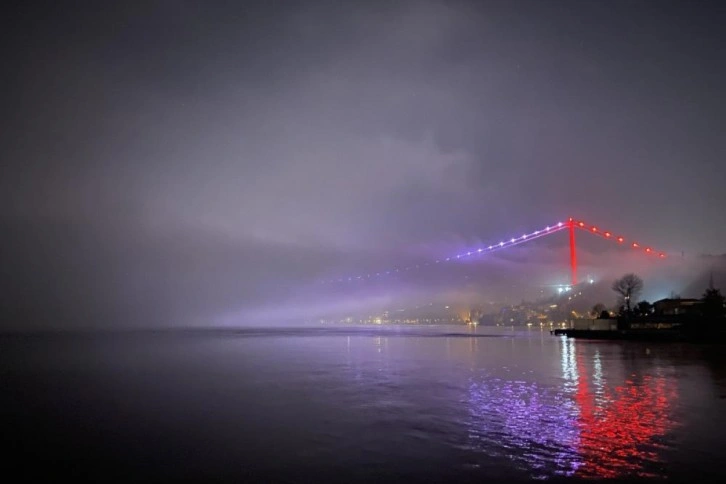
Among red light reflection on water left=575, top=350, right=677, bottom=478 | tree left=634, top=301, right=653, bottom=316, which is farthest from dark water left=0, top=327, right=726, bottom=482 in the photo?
tree left=634, top=301, right=653, bottom=316

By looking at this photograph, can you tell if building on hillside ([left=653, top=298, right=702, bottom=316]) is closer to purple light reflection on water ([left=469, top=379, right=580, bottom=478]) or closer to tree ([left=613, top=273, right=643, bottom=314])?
tree ([left=613, top=273, right=643, bottom=314])

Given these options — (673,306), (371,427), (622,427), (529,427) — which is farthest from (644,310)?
(371,427)

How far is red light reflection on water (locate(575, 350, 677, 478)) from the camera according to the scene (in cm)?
1174

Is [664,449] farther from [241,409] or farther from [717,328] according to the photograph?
[717,328]

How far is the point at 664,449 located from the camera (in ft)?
43.6

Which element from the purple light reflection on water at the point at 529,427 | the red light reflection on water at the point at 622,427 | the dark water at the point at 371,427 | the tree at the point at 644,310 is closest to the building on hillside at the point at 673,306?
the tree at the point at 644,310

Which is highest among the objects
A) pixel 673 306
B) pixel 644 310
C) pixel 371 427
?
pixel 673 306

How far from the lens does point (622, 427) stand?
51.9 feet

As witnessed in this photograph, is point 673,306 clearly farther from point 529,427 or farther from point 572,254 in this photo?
point 529,427

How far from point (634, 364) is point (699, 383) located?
12731 millimetres

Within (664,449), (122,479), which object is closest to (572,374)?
(664,449)

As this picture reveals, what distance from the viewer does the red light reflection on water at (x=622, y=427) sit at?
11.7 metres

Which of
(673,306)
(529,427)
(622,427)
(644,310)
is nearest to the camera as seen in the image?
(622,427)

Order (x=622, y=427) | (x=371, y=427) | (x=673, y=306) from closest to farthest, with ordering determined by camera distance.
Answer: (x=622, y=427) < (x=371, y=427) < (x=673, y=306)
